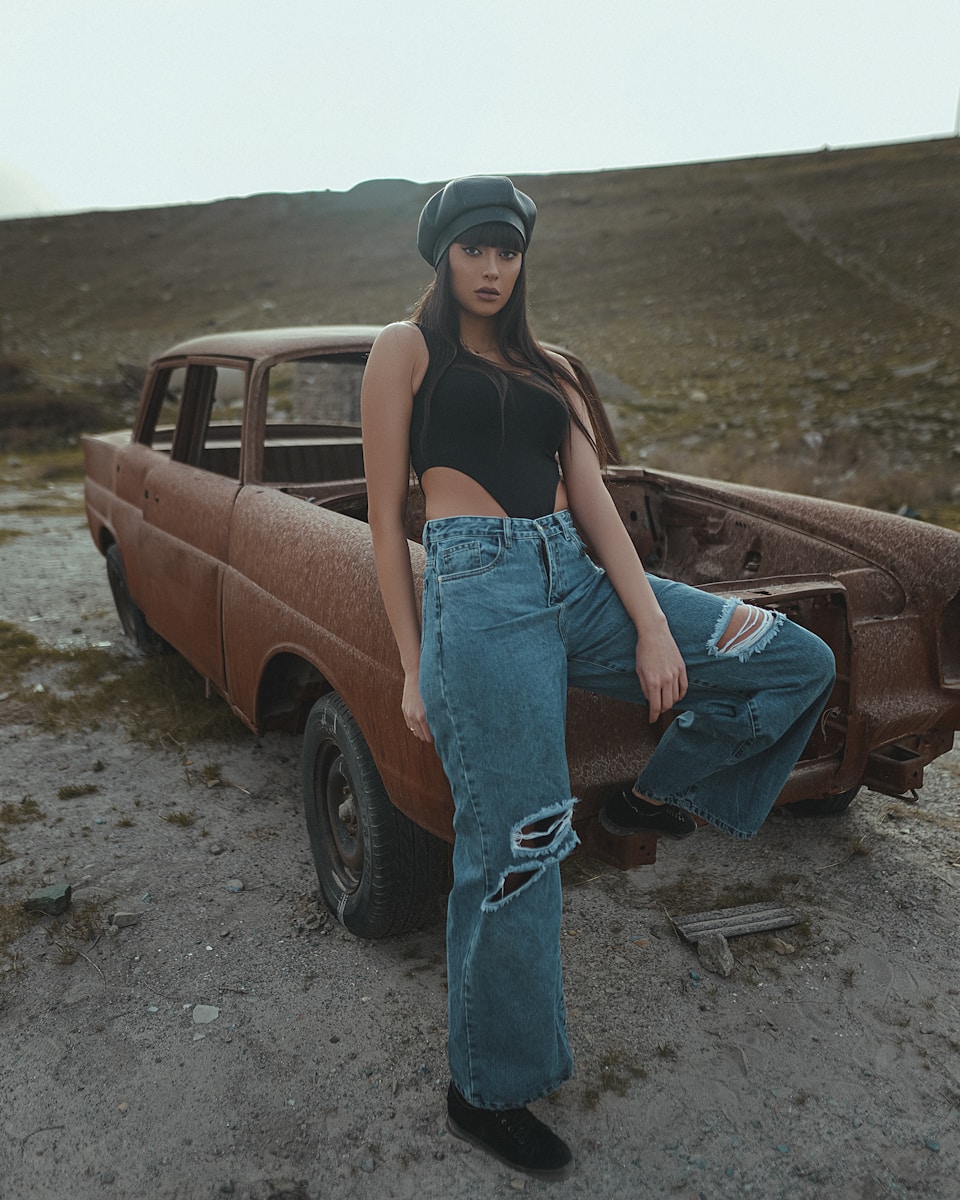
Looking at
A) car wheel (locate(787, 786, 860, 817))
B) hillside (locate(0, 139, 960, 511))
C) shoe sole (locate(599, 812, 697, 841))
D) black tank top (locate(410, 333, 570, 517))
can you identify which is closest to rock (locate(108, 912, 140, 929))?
shoe sole (locate(599, 812, 697, 841))

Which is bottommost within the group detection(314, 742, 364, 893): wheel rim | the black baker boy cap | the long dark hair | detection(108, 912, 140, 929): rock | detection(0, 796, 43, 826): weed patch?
detection(0, 796, 43, 826): weed patch

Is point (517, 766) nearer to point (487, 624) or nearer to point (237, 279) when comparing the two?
point (487, 624)

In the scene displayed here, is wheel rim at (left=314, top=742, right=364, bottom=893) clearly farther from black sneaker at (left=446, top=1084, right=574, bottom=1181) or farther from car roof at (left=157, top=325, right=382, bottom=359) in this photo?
car roof at (left=157, top=325, right=382, bottom=359)

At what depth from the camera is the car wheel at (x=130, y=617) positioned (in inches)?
190

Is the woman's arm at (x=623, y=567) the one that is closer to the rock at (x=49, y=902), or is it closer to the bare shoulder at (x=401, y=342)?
the bare shoulder at (x=401, y=342)

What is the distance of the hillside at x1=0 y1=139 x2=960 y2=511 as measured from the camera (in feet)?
38.0

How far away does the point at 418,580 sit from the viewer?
7.22ft

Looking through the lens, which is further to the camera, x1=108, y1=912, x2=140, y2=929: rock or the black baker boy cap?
x1=108, y1=912, x2=140, y2=929: rock

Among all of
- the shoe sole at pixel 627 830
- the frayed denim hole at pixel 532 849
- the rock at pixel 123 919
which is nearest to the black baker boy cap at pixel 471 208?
the frayed denim hole at pixel 532 849

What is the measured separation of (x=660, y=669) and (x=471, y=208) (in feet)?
3.24

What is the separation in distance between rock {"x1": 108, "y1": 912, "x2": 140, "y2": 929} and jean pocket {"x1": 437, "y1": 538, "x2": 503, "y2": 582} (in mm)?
1547


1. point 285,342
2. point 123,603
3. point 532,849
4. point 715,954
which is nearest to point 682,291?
point 123,603

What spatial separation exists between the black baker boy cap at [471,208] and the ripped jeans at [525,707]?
59cm

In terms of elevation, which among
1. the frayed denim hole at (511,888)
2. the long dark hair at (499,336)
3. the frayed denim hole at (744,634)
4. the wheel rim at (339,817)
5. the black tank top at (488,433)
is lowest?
the wheel rim at (339,817)
